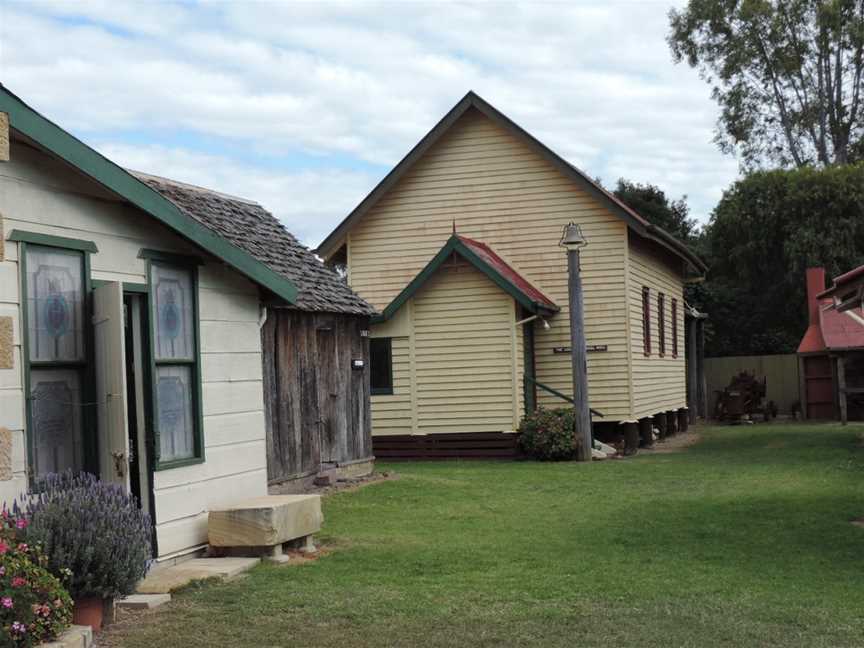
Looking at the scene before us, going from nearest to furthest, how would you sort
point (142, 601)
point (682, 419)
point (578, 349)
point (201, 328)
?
point (142, 601), point (201, 328), point (578, 349), point (682, 419)

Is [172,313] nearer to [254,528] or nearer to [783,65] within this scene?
[254,528]

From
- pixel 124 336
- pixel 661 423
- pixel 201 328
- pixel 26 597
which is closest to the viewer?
pixel 26 597

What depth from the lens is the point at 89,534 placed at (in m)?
7.45

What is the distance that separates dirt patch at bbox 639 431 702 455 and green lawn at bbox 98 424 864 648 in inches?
268

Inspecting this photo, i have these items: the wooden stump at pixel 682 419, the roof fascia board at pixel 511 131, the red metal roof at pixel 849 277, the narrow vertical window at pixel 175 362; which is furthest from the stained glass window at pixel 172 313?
the wooden stump at pixel 682 419

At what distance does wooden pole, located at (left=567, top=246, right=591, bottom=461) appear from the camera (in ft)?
67.7

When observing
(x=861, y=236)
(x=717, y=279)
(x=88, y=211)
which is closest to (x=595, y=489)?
(x=88, y=211)

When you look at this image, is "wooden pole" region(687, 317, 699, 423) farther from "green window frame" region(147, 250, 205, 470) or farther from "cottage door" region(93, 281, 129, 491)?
"cottage door" region(93, 281, 129, 491)

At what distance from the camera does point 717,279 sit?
4419 centimetres

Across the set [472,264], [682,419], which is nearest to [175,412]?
[472,264]

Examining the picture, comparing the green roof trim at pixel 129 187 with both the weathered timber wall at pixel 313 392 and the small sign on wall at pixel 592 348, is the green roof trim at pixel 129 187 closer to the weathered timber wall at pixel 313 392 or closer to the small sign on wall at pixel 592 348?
the weathered timber wall at pixel 313 392

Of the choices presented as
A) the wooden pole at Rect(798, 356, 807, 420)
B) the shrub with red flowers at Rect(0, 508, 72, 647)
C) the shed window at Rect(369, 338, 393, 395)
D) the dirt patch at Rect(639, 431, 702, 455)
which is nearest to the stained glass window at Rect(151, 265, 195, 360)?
the shrub with red flowers at Rect(0, 508, 72, 647)

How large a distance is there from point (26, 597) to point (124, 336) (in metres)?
3.18

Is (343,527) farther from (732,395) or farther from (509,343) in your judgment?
(732,395)
